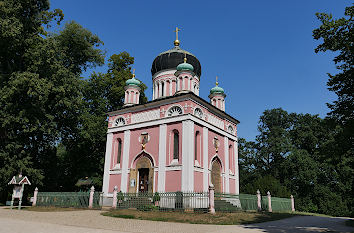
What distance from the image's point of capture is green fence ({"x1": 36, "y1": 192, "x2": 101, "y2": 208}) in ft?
57.2

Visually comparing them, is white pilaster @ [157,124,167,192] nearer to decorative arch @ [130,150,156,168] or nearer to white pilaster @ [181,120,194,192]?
decorative arch @ [130,150,156,168]

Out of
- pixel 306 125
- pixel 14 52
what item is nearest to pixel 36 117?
pixel 14 52

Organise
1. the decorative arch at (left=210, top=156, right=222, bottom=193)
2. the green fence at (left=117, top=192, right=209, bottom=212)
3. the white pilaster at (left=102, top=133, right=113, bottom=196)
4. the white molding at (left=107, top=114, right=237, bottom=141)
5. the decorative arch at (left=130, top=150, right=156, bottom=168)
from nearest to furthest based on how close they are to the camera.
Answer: the green fence at (left=117, top=192, right=209, bottom=212), the white molding at (left=107, top=114, right=237, bottom=141), the decorative arch at (left=130, top=150, right=156, bottom=168), the decorative arch at (left=210, top=156, right=222, bottom=193), the white pilaster at (left=102, top=133, right=113, bottom=196)

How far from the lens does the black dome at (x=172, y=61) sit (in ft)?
Answer: 78.2

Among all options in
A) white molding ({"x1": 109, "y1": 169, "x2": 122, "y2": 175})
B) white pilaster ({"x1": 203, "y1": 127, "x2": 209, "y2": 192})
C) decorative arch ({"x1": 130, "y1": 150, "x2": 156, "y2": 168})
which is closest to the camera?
white pilaster ({"x1": 203, "y1": 127, "x2": 209, "y2": 192})

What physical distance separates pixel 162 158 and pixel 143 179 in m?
2.36

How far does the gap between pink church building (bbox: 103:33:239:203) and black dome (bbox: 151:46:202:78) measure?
0.59ft

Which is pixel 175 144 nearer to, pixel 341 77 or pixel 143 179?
pixel 143 179

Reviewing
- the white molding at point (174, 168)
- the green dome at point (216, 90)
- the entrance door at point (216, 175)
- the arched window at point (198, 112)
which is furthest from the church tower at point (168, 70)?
the white molding at point (174, 168)

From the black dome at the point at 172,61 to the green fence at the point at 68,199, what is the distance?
12071mm

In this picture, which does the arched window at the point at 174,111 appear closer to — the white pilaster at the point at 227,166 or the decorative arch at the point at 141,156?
the decorative arch at the point at 141,156

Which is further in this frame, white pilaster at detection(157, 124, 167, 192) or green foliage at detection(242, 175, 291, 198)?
green foliage at detection(242, 175, 291, 198)

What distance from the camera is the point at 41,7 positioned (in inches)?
875

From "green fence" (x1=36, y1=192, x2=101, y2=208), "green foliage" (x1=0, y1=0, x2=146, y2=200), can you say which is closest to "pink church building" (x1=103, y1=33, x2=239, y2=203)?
"green fence" (x1=36, y1=192, x2=101, y2=208)
